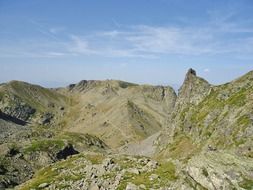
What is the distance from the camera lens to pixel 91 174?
3174 inches

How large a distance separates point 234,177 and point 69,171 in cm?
4388

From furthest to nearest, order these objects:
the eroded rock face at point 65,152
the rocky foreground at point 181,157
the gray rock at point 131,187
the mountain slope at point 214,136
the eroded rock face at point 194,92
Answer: the eroded rock face at point 65,152 → the eroded rock face at point 194,92 → the gray rock at point 131,187 → the rocky foreground at point 181,157 → the mountain slope at point 214,136

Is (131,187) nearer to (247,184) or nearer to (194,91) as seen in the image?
(247,184)

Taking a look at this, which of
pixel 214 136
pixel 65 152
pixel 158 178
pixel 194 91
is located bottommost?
pixel 65 152

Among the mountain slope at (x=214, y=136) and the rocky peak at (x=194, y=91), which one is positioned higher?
the rocky peak at (x=194, y=91)

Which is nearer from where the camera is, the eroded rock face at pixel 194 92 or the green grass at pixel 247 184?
the green grass at pixel 247 184

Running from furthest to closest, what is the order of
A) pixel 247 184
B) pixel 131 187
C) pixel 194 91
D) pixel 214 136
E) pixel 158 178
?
pixel 194 91 < pixel 214 136 < pixel 158 178 < pixel 131 187 < pixel 247 184

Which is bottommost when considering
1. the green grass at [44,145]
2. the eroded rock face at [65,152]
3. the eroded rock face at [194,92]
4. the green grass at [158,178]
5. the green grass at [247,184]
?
the eroded rock face at [65,152]

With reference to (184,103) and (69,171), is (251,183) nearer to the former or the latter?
(69,171)

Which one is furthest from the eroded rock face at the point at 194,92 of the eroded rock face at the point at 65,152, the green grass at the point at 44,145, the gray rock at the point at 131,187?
the gray rock at the point at 131,187

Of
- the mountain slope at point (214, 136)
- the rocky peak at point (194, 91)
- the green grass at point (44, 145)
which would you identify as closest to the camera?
the mountain slope at point (214, 136)

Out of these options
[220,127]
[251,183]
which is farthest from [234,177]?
[220,127]

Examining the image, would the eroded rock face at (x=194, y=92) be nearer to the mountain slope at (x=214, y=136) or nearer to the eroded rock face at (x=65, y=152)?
the mountain slope at (x=214, y=136)

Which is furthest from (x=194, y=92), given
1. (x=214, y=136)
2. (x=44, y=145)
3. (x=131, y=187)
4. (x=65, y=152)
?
(x=131, y=187)
